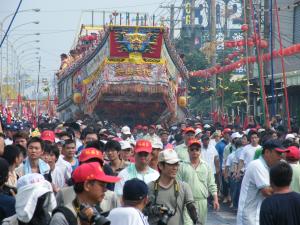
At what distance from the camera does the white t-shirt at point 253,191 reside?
9.93 metres

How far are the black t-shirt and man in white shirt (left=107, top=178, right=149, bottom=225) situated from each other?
3.51ft

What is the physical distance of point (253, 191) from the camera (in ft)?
33.1

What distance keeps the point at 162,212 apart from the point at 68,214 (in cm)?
246

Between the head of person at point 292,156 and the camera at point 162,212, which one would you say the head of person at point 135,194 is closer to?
the camera at point 162,212

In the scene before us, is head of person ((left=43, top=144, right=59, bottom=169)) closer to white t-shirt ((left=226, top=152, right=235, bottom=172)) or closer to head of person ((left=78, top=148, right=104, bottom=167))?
head of person ((left=78, top=148, right=104, bottom=167))

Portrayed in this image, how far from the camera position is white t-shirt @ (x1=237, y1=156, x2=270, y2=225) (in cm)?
993

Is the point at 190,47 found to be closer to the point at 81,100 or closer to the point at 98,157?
the point at 81,100

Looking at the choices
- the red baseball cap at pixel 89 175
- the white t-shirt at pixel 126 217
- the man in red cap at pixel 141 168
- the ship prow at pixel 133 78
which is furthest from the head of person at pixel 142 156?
the ship prow at pixel 133 78

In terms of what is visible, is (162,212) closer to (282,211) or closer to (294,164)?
(282,211)

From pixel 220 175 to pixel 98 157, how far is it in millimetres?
13260

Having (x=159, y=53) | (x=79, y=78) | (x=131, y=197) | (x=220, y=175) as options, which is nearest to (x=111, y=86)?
(x=159, y=53)

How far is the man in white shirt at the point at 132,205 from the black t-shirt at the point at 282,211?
1.07 meters

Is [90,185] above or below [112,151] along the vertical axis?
below

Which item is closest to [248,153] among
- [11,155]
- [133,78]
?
[11,155]
